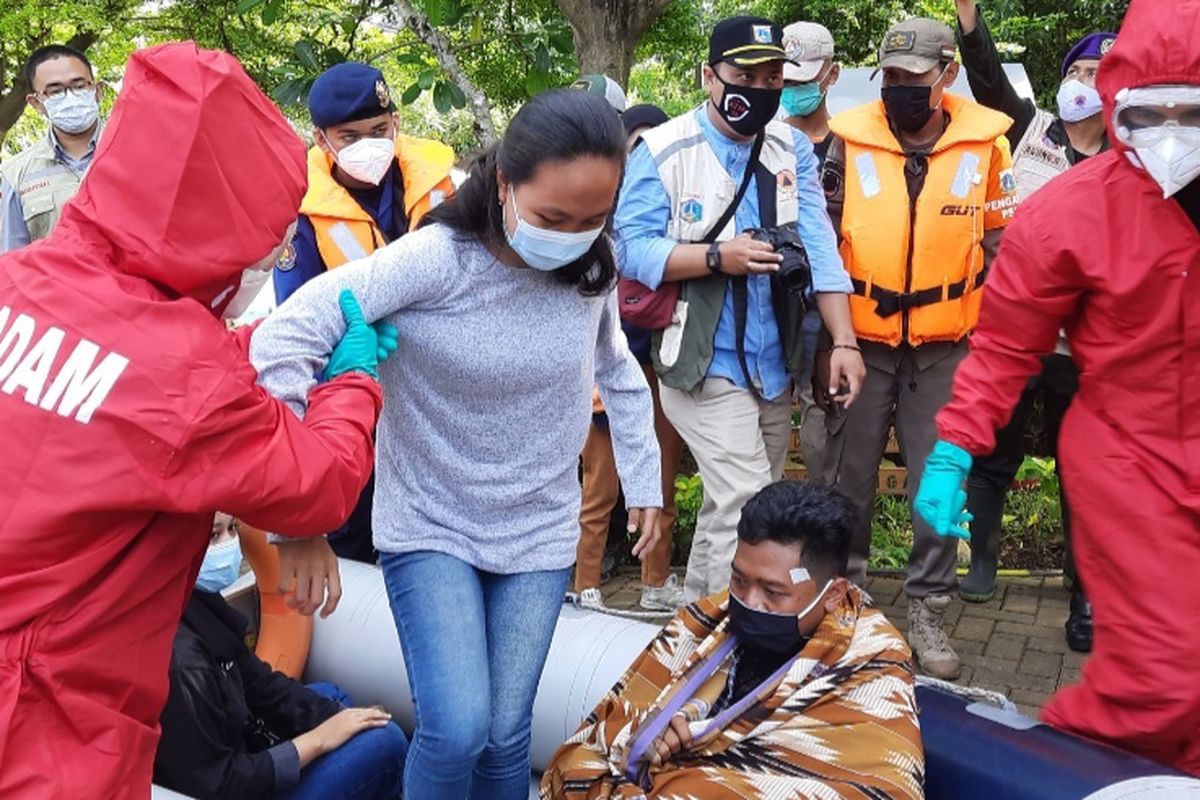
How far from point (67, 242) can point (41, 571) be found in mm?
433

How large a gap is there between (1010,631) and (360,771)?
2470mm

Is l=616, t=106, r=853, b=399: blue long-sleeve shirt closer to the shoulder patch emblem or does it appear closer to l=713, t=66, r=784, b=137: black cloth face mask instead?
l=713, t=66, r=784, b=137: black cloth face mask

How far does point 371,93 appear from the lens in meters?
3.51

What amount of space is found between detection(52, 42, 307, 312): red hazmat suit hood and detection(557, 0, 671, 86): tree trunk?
16.0 ft

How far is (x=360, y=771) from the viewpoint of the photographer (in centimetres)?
283

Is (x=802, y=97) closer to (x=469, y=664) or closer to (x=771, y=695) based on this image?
(x=771, y=695)

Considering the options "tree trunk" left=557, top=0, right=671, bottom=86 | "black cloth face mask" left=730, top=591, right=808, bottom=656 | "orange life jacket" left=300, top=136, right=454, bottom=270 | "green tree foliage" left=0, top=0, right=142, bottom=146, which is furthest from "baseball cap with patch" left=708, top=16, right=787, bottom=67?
"green tree foliage" left=0, top=0, right=142, bottom=146

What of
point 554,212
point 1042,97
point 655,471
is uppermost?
point 554,212

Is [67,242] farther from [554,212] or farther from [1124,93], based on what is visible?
[1124,93]

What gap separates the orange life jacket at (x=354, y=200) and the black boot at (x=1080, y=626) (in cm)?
252

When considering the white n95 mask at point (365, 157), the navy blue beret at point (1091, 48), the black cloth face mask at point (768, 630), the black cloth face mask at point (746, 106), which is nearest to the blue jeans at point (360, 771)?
the black cloth face mask at point (768, 630)

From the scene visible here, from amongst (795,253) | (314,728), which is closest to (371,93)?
(795,253)

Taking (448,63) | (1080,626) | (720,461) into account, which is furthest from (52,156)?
(1080,626)

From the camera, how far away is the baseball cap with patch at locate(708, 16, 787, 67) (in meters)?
3.34
